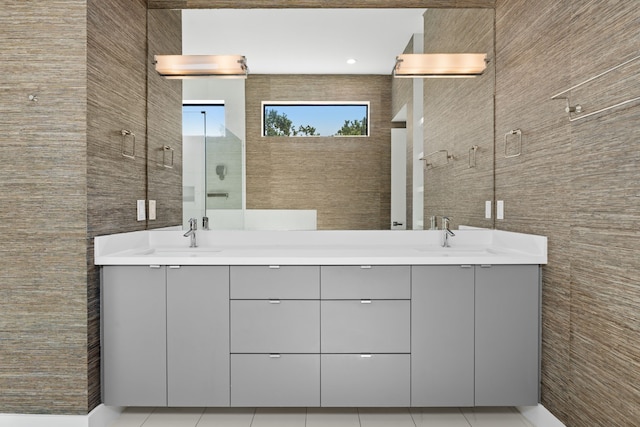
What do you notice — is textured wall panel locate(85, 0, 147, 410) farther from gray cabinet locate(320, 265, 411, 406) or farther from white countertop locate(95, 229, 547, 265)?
gray cabinet locate(320, 265, 411, 406)

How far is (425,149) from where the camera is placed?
8.71 feet

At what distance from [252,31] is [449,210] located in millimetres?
1632

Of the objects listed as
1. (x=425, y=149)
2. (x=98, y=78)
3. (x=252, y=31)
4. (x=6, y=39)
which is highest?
(x=252, y=31)

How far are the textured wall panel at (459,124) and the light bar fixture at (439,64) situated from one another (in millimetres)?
46

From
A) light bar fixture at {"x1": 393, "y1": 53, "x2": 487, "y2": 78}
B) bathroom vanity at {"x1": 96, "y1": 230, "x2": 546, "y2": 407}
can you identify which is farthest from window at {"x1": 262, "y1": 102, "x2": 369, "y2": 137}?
bathroom vanity at {"x1": 96, "y1": 230, "x2": 546, "y2": 407}

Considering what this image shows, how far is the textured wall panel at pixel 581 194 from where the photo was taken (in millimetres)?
1587

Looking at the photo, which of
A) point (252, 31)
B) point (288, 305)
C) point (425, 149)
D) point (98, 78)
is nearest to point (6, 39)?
point (98, 78)

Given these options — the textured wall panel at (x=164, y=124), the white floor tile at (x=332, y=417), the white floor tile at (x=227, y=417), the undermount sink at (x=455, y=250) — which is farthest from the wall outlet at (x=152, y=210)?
the undermount sink at (x=455, y=250)

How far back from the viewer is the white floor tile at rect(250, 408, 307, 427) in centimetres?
219

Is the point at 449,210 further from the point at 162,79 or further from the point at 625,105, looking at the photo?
the point at 162,79

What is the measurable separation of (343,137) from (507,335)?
1.40m

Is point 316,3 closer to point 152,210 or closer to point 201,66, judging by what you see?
point 201,66

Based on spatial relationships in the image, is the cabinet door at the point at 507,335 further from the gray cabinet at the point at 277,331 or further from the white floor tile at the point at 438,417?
the gray cabinet at the point at 277,331

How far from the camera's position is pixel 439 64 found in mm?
2590
